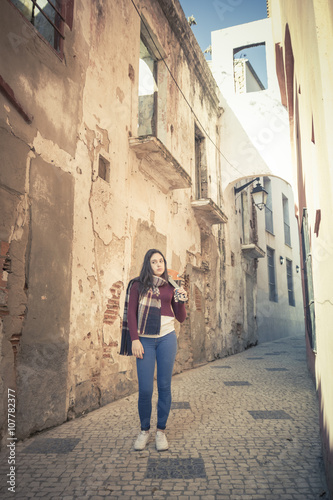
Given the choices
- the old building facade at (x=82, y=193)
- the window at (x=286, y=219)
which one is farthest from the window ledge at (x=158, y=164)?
the window at (x=286, y=219)

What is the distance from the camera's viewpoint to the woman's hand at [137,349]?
2.91m

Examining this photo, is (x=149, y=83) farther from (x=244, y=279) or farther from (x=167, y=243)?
(x=244, y=279)

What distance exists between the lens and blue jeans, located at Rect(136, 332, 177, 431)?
2926 mm

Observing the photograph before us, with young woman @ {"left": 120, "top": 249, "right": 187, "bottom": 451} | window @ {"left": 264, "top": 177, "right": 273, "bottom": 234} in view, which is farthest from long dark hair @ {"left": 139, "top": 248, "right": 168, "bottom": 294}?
window @ {"left": 264, "top": 177, "right": 273, "bottom": 234}

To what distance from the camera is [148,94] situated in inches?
313

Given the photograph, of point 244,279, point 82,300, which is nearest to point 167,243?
point 82,300

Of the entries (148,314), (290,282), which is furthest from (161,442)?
(290,282)

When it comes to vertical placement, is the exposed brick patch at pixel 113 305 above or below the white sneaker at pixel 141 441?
above

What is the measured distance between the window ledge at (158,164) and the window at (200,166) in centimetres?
270

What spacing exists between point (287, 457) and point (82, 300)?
260cm

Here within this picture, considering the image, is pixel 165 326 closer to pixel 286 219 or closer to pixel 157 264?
pixel 157 264

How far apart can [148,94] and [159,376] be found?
6728 mm

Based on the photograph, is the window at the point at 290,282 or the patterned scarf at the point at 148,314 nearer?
the patterned scarf at the point at 148,314

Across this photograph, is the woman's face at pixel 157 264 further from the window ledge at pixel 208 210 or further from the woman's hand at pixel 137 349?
the window ledge at pixel 208 210
